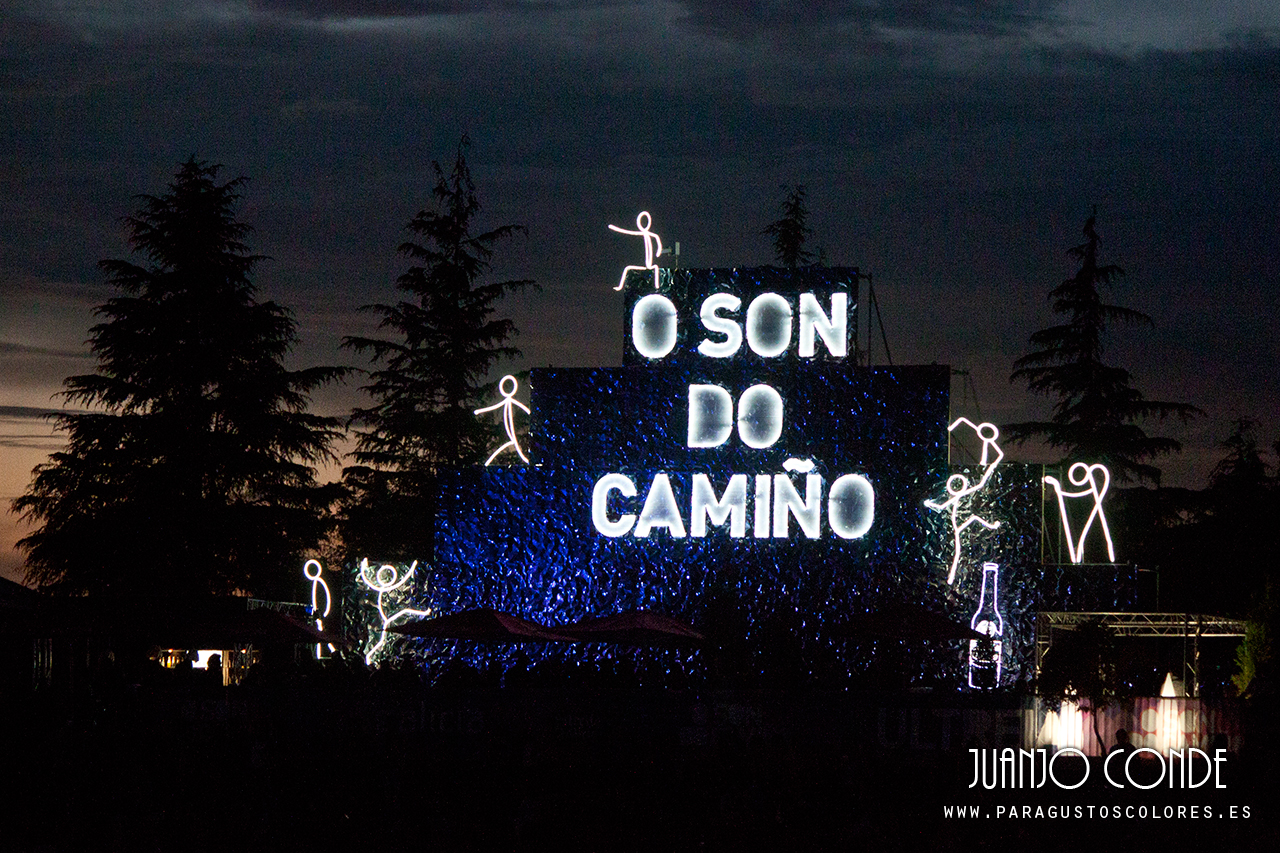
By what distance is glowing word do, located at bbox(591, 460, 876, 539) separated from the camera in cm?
2269

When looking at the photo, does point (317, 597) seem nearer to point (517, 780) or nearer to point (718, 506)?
point (718, 506)

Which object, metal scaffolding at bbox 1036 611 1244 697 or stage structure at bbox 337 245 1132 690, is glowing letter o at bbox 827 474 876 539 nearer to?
stage structure at bbox 337 245 1132 690

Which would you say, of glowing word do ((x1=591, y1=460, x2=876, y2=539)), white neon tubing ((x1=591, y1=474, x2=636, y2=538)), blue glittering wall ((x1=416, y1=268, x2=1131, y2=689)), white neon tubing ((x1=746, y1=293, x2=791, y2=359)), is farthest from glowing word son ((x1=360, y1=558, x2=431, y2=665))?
white neon tubing ((x1=746, y1=293, x2=791, y2=359))

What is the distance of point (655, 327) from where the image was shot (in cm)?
2389

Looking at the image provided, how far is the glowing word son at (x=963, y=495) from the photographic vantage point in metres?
22.5

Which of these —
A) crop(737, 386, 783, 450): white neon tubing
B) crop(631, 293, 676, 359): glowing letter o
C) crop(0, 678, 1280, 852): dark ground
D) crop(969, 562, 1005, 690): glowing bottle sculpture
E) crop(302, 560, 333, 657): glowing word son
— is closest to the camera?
crop(0, 678, 1280, 852): dark ground

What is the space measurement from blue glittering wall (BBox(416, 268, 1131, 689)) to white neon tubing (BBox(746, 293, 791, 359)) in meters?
0.22

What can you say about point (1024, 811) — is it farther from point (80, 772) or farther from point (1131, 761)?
point (80, 772)

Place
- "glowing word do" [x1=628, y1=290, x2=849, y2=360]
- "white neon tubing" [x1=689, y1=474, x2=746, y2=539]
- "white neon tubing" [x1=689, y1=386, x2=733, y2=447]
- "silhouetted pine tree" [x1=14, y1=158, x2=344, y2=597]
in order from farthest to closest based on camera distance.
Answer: "silhouetted pine tree" [x1=14, y1=158, x2=344, y2=597]
"glowing word do" [x1=628, y1=290, x2=849, y2=360]
"white neon tubing" [x1=689, y1=386, x2=733, y2=447]
"white neon tubing" [x1=689, y1=474, x2=746, y2=539]

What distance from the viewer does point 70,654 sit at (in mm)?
31234

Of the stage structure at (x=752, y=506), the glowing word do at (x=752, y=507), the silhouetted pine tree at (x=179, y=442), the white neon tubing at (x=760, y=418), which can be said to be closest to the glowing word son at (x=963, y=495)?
the stage structure at (x=752, y=506)

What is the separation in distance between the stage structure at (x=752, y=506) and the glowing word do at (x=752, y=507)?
3 cm

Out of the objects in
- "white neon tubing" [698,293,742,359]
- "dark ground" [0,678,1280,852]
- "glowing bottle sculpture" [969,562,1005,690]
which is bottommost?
"dark ground" [0,678,1280,852]

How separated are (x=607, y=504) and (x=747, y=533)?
7.22 ft
